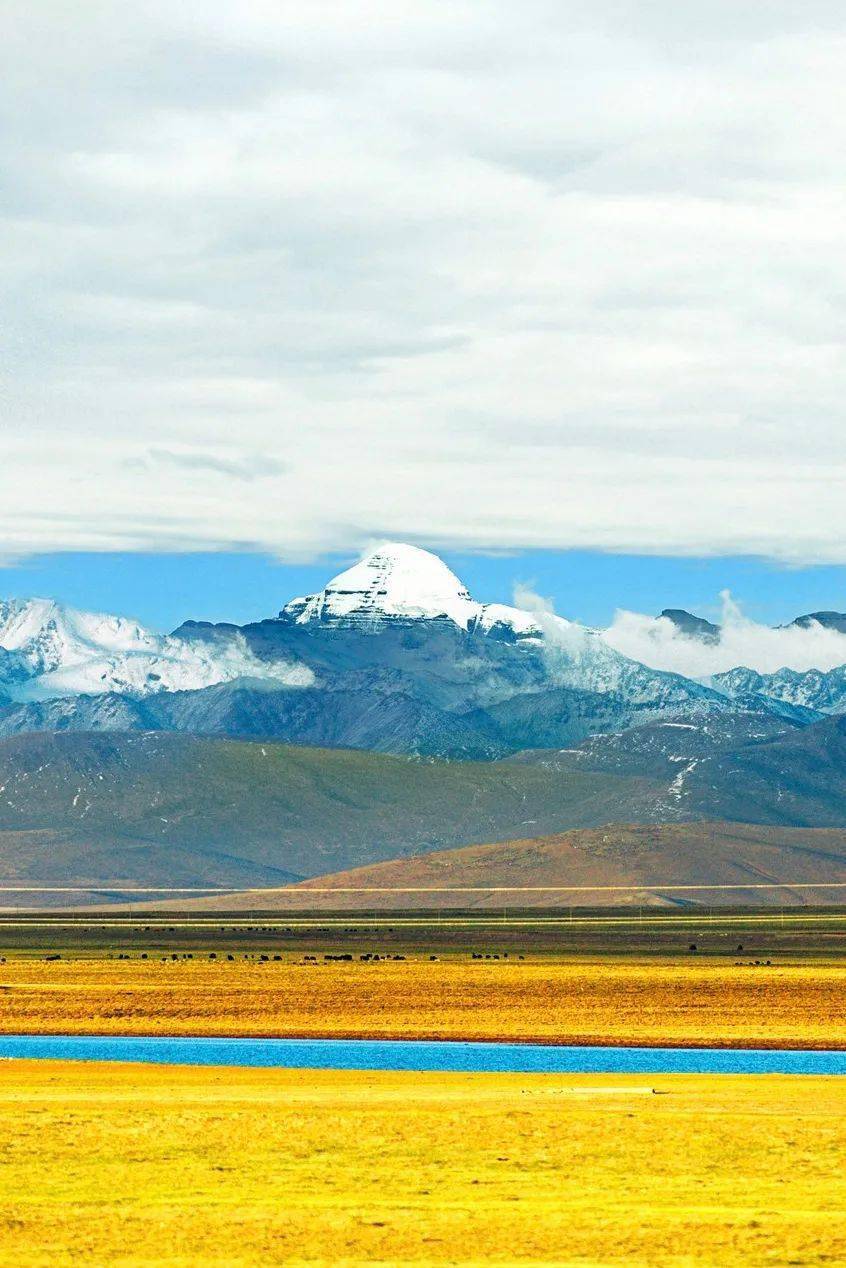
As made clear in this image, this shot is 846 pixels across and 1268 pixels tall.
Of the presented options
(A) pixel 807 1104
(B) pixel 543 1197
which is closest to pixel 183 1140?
(B) pixel 543 1197

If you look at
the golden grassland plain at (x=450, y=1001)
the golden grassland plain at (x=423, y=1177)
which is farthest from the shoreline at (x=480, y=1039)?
the golden grassland plain at (x=423, y=1177)

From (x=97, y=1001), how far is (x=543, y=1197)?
6641 centimetres

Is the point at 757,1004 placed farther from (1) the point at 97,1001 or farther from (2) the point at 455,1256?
(2) the point at 455,1256

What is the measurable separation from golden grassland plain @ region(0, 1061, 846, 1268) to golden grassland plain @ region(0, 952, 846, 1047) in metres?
28.3

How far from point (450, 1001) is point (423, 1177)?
62045 mm

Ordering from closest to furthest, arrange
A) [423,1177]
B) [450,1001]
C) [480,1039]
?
[423,1177], [480,1039], [450,1001]

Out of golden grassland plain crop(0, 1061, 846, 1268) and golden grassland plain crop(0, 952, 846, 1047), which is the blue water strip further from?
golden grassland plain crop(0, 1061, 846, 1268)

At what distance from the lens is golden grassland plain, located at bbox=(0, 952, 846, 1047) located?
81.2 metres

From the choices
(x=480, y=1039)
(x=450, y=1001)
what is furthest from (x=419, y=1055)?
(x=450, y=1001)

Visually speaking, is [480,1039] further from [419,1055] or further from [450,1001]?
[450,1001]

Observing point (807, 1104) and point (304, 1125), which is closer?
point (304, 1125)

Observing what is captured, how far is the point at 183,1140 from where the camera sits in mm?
40156

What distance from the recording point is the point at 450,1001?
96938mm

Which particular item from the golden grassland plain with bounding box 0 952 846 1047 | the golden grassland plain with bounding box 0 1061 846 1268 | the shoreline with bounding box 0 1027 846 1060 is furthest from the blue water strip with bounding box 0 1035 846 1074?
the golden grassland plain with bounding box 0 1061 846 1268
